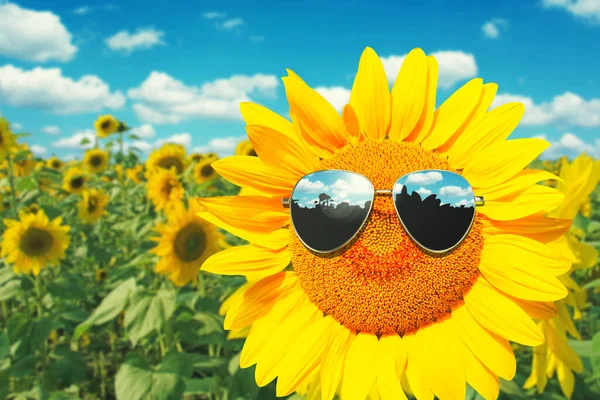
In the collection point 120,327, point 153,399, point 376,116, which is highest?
point 376,116

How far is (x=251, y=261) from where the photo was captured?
1343 millimetres

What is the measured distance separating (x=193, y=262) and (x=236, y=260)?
2.51 m

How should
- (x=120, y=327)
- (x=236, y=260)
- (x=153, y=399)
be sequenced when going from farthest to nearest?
(x=120, y=327) → (x=153, y=399) → (x=236, y=260)

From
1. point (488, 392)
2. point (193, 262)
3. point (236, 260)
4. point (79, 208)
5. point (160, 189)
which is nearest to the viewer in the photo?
point (488, 392)

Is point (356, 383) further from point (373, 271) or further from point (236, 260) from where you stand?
point (236, 260)

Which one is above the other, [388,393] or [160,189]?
[160,189]

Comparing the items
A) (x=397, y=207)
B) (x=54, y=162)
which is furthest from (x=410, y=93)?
(x=54, y=162)

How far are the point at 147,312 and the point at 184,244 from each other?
90 cm

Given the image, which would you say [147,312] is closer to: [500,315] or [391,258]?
[391,258]

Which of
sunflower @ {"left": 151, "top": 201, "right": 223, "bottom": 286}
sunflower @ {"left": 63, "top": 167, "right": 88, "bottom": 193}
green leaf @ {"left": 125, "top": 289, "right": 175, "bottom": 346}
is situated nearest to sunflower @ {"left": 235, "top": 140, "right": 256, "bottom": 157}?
sunflower @ {"left": 151, "top": 201, "right": 223, "bottom": 286}

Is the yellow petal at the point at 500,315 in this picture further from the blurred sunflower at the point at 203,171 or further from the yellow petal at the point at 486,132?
the blurred sunflower at the point at 203,171

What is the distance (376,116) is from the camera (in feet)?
4.32

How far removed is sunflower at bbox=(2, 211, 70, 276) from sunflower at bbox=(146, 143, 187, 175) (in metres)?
1.49

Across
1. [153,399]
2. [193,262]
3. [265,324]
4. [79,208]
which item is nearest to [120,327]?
[79,208]
